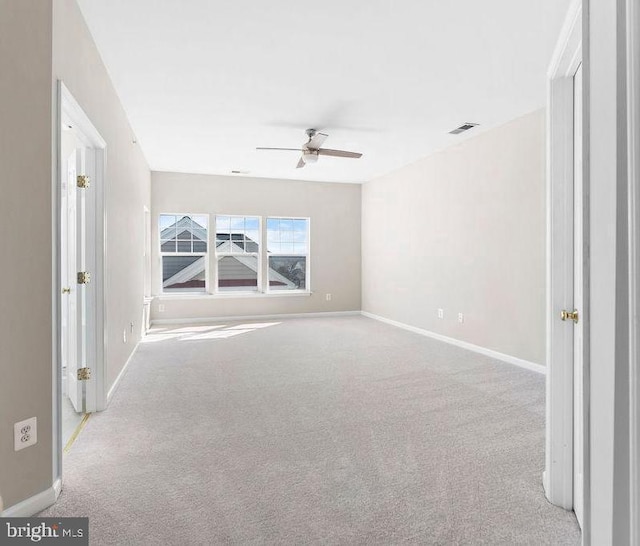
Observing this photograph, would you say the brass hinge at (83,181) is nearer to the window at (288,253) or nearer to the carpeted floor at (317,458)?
the carpeted floor at (317,458)

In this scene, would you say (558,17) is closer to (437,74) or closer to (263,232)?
(437,74)

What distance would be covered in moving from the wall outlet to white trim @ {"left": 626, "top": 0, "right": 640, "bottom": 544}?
2.14 meters

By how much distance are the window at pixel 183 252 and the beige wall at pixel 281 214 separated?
168mm

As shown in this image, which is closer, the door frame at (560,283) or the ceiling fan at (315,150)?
the door frame at (560,283)

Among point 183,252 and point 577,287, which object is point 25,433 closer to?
point 577,287

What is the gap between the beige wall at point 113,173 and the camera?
232 cm

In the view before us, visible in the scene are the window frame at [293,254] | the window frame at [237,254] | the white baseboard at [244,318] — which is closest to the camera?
the white baseboard at [244,318]

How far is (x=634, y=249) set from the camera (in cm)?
77

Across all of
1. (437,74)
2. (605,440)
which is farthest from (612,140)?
(437,74)

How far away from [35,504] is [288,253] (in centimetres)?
645

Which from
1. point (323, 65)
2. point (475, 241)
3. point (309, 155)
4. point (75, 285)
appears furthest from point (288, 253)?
point (75, 285)

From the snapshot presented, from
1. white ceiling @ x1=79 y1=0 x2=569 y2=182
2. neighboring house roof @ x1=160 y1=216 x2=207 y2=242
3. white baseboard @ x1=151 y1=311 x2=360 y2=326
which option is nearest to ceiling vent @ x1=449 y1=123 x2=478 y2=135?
white ceiling @ x1=79 y1=0 x2=569 y2=182

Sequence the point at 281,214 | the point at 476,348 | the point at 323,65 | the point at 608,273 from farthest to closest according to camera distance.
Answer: the point at 281,214 < the point at 476,348 < the point at 323,65 < the point at 608,273

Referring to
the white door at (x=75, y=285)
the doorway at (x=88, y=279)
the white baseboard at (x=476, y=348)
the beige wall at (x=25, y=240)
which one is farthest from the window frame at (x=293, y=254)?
the beige wall at (x=25, y=240)
